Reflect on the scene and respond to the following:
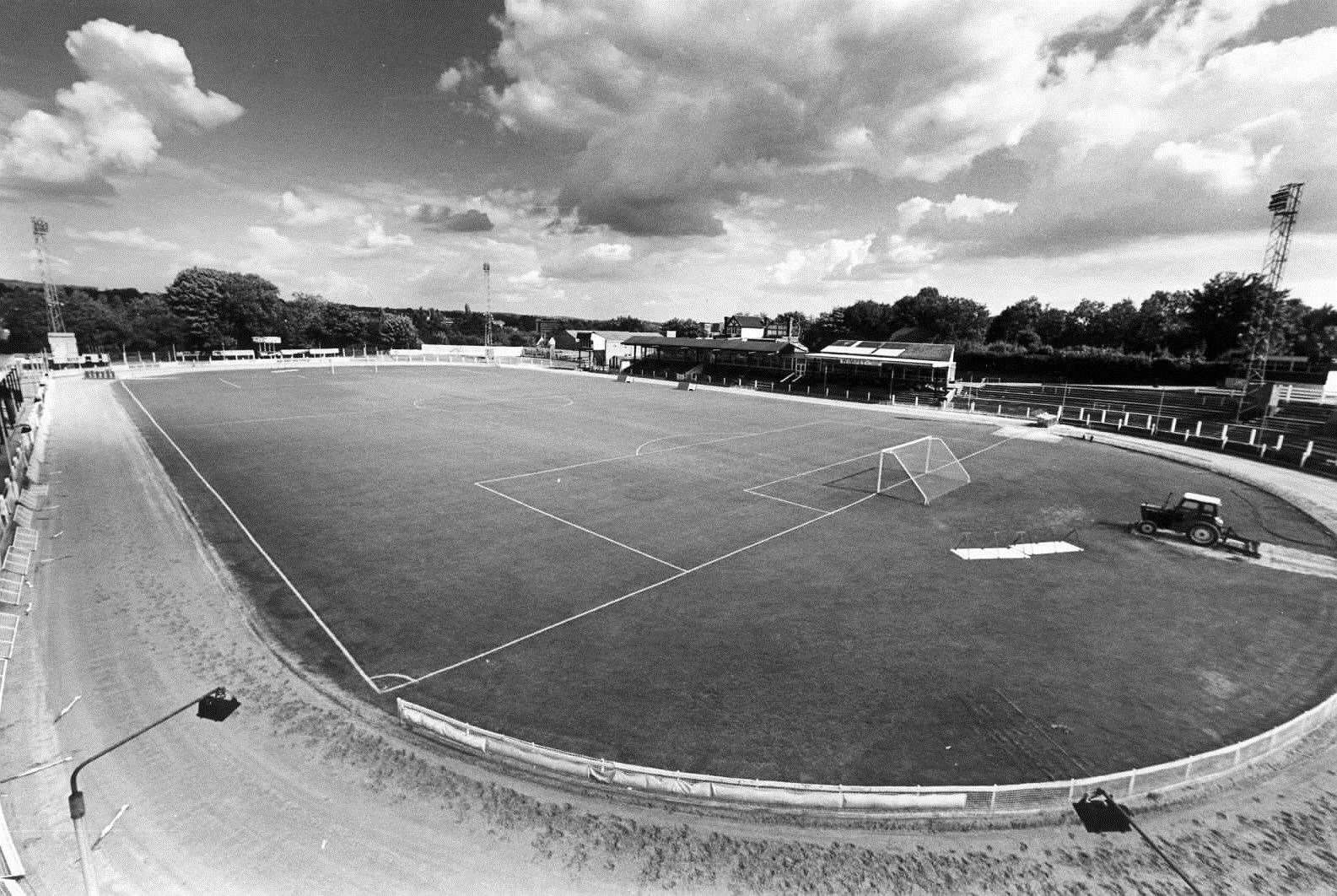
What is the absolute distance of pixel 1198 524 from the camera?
24.5 metres

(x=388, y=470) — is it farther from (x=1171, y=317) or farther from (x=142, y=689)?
(x=1171, y=317)

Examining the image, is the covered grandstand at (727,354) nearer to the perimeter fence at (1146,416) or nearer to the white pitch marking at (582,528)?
the perimeter fence at (1146,416)

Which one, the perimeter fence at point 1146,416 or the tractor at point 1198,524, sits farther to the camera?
the perimeter fence at point 1146,416

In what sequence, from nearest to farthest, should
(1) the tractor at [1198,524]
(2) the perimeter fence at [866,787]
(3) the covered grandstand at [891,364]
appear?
(2) the perimeter fence at [866,787] → (1) the tractor at [1198,524] → (3) the covered grandstand at [891,364]

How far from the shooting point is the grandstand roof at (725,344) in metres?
86.1

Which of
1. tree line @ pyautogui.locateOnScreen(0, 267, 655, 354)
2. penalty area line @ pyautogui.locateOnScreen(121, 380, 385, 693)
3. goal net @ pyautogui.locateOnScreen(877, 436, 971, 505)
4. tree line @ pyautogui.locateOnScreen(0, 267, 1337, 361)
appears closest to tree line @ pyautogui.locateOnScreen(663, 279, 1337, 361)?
tree line @ pyautogui.locateOnScreen(0, 267, 1337, 361)

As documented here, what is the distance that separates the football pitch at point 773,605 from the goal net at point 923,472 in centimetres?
96

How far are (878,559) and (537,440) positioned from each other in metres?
27.7

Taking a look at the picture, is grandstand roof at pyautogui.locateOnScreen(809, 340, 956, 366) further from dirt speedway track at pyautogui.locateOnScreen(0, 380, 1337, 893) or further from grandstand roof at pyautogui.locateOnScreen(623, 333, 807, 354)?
dirt speedway track at pyautogui.locateOnScreen(0, 380, 1337, 893)

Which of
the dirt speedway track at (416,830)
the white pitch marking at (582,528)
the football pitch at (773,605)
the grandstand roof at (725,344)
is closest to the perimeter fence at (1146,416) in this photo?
the grandstand roof at (725,344)

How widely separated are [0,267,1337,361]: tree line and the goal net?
55.8 metres

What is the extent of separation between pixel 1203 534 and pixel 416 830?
30664mm

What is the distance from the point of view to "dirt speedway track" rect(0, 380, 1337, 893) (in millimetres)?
9609

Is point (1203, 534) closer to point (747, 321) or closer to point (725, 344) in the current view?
point (725, 344)
